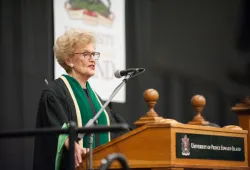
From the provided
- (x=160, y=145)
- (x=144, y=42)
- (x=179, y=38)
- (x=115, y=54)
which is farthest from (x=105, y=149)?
(x=179, y=38)

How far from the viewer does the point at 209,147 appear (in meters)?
3.50

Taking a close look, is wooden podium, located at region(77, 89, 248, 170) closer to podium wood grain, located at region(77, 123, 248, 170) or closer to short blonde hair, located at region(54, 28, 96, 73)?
podium wood grain, located at region(77, 123, 248, 170)

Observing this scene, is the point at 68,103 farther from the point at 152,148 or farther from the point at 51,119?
the point at 152,148

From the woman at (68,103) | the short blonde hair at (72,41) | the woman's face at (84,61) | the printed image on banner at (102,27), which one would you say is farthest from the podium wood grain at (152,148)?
the printed image on banner at (102,27)

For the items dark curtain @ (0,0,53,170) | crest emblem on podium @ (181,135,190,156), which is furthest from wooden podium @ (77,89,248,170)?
dark curtain @ (0,0,53,170)

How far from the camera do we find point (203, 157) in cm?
344

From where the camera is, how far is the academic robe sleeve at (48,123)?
140 inches

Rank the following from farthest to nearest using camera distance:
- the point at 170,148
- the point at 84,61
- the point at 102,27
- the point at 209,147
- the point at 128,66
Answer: the point at 128,66, the point at 102,27, the point at 84,61, the point at 209,147, the point at 170,148

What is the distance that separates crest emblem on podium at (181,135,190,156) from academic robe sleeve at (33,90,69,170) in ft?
2.04

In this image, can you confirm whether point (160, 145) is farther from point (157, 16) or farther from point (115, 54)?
point (157, 16)

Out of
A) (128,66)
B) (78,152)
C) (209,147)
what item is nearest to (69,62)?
(78,152)

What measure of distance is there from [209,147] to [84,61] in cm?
83

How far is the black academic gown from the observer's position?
11.6ft

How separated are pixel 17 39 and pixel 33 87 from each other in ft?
1.14
